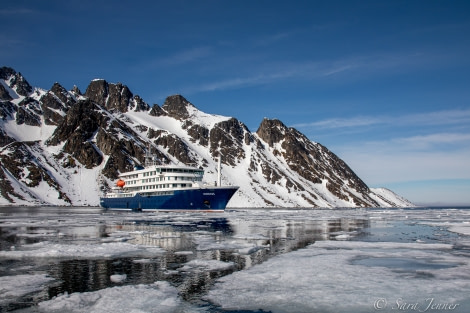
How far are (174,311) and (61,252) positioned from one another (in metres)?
14.6

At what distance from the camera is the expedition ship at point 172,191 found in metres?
90.1

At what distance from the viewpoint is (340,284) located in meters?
15.1

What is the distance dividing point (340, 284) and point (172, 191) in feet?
265

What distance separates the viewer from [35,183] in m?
152

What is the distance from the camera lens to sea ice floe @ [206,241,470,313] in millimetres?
12414

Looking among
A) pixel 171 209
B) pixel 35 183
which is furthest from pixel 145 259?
pixel 35 183

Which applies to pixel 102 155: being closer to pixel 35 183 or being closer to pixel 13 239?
pixel 35 183

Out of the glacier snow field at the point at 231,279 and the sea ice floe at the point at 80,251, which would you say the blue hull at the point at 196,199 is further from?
the glacier snow field at the point at 231,279

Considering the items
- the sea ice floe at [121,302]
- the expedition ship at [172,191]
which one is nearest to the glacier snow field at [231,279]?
the sea ice floe at [121,302]

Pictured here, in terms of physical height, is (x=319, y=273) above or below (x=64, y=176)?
below

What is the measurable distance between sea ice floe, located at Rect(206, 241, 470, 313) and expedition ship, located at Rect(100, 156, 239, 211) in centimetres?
6827

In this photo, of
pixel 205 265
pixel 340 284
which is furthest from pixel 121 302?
pixel 340 284

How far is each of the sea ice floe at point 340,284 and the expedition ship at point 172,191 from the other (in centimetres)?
6827

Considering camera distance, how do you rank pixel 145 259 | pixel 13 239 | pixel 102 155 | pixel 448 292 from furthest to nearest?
pixel 102 155, pixel 13 239, pixel 145 259, pixel 448 292
